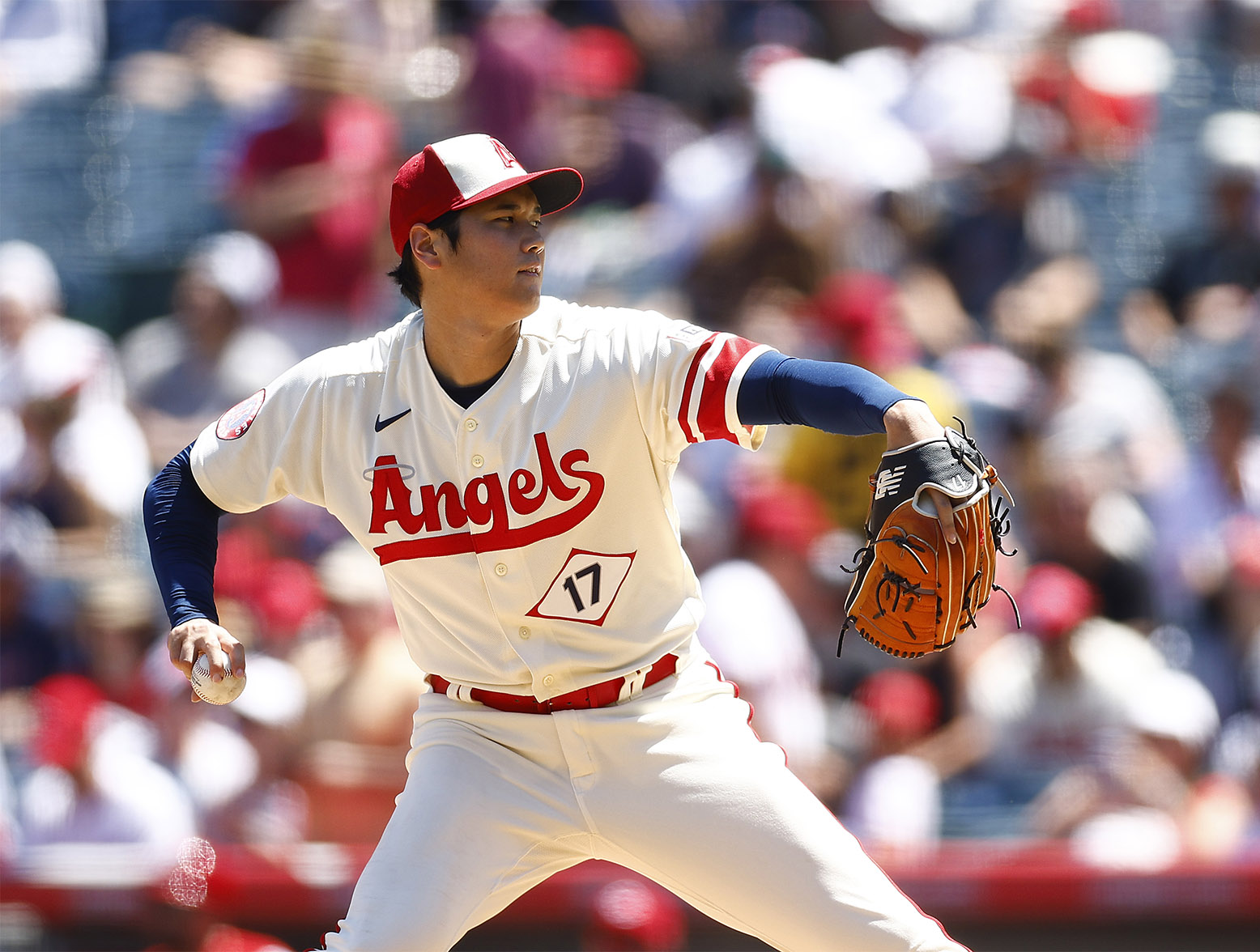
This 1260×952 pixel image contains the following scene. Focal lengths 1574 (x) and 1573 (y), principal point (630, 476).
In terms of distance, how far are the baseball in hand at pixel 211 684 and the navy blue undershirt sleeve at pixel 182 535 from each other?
0.65ft

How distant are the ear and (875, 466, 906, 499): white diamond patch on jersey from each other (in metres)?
0.92

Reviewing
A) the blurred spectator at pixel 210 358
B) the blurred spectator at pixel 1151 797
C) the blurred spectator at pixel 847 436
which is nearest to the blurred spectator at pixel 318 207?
the blurred spectator at pixel 210 358

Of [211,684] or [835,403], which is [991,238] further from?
[211,684]

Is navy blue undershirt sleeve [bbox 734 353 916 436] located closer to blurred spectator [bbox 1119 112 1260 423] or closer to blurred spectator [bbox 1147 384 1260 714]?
blurred spectator [bbox 1147 384 1260 714]

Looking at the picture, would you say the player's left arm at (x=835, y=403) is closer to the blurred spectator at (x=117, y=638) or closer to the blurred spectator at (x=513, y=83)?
the blurred spectator at (x=117, y=638)

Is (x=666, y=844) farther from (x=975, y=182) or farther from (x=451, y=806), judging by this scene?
(x=975, y=182)

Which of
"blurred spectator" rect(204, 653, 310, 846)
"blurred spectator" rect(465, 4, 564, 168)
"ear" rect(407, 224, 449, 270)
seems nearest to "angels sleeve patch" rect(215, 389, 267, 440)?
"ear" rect(407, 224, 449, 270)

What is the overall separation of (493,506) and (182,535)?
2.06 ft

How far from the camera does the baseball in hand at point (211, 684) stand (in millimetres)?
2678

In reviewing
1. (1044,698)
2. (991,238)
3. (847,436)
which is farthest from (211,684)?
(991,238)

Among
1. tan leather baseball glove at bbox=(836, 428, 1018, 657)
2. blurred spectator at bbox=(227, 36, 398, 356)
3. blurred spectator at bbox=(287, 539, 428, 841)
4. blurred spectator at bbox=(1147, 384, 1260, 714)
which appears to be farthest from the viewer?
blurred spectator at bbox=(227, 36, 398, 356)

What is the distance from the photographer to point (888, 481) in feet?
8.38

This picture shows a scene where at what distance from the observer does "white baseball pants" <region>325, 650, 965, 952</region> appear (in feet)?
8.81

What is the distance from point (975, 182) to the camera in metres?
6.58
